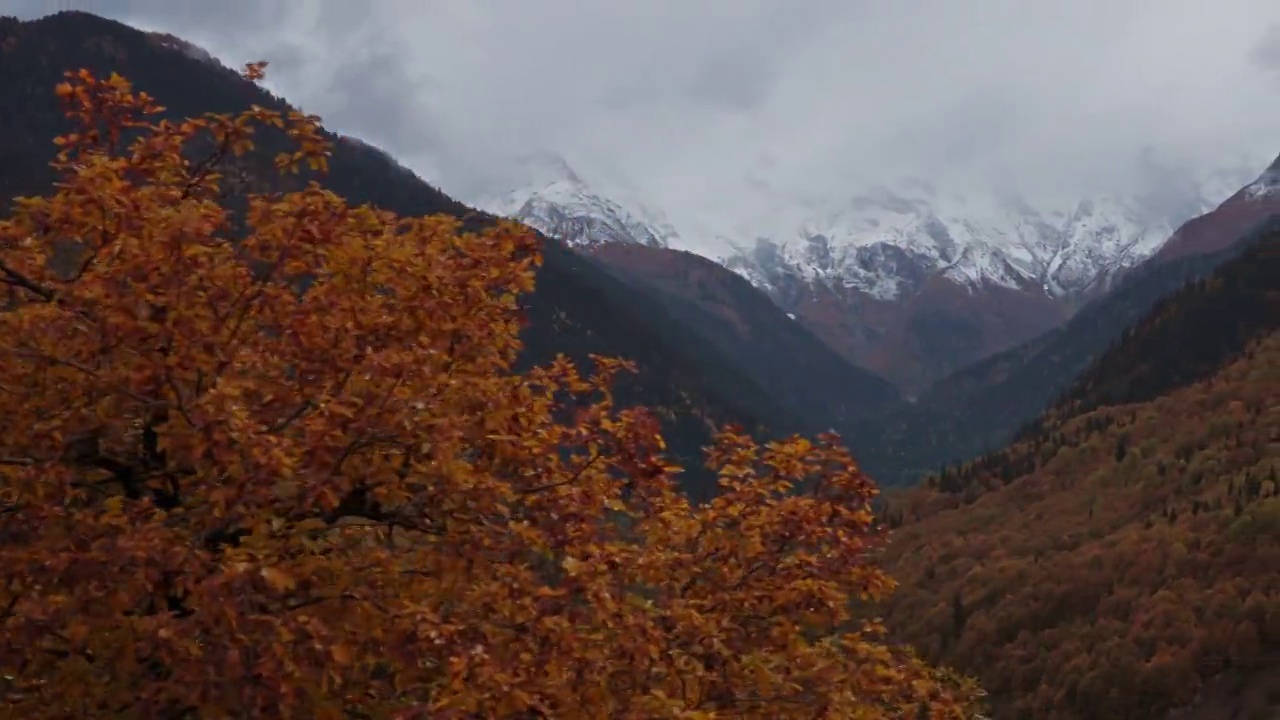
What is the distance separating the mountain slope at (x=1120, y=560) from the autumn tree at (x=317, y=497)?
17188 mm

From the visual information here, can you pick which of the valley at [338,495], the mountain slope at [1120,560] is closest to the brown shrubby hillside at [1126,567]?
the mountain slope at [1120,560]

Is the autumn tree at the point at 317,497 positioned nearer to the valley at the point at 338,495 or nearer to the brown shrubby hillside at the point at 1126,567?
the valley at the point at 338,495

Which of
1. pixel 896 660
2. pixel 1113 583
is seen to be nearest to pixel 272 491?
pixel 896 660

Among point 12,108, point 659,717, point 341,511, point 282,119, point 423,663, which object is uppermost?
point 12,108

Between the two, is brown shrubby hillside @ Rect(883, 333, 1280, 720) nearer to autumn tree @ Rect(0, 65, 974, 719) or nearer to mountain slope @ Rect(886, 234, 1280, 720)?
mountain slope @ Rect(886, 234, 1280, 720)

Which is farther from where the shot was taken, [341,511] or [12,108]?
[12,108]

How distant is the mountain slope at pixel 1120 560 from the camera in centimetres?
2366

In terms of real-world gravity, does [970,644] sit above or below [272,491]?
below

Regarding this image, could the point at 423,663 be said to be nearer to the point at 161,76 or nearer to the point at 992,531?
the point at 992,531

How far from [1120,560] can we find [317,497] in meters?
29.5

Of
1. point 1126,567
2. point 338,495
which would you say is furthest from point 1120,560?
point 338,495

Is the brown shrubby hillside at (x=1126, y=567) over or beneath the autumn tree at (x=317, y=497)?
beneath

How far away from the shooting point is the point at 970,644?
31562 millimetres

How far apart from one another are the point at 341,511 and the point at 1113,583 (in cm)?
2732
